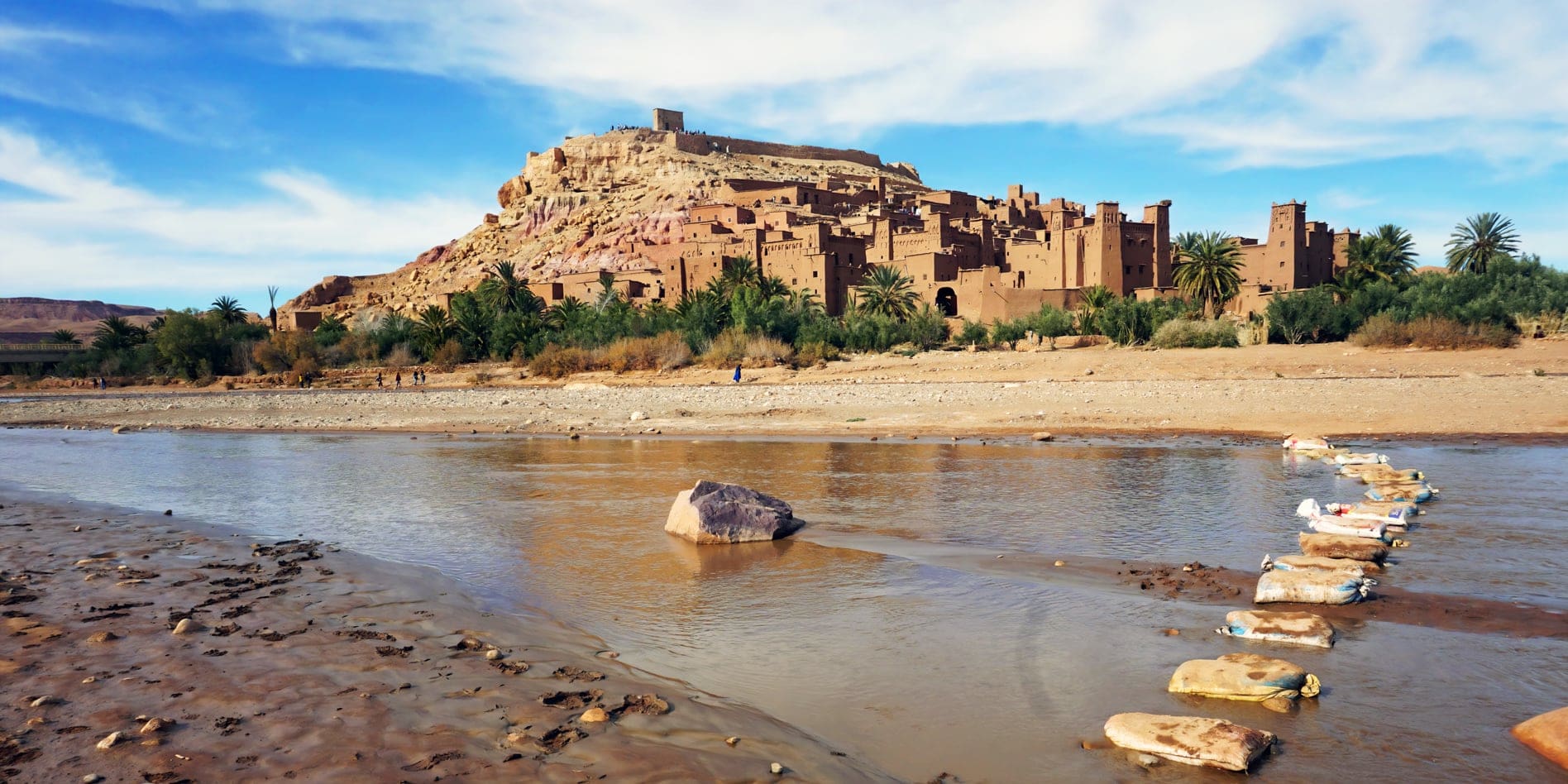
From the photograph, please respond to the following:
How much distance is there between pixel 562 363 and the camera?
40.7 m

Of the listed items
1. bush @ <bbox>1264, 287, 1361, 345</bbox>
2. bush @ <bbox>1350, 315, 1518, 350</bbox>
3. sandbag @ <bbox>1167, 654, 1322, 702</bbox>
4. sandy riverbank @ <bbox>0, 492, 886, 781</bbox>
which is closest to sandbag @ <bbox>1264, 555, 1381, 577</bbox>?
sandbag @ <bbox>1167, 654, 1322, 702</bbox>

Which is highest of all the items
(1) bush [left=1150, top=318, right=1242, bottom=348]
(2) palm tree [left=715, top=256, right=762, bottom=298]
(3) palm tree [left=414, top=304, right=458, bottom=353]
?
(2) palm tree [left=715, top=256, right=762, bottom=298]

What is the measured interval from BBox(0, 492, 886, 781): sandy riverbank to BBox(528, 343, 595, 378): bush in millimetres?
32808

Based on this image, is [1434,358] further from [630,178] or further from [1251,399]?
[630,178]

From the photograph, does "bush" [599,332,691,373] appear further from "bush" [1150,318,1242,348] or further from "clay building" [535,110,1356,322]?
"bush" [1150,318,1242,348]

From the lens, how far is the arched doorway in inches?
1929

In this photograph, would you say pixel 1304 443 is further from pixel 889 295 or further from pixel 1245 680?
pixel 889 295

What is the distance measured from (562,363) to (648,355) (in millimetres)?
4608

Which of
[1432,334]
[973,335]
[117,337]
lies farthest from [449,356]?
[1432,334]

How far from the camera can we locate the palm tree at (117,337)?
59537 mm

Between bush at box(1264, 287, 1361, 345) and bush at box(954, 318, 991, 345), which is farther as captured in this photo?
bush at box(954, 318, 991, 345)

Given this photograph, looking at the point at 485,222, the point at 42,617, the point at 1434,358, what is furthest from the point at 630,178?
the point at 42,617

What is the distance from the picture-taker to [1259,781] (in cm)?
376

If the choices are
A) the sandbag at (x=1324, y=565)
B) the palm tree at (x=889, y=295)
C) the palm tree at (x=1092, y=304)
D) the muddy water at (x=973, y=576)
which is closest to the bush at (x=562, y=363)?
the palm tree at (x=889, y=295)
